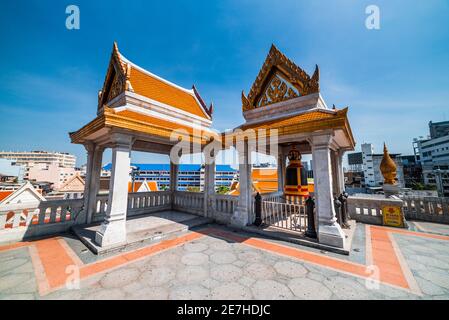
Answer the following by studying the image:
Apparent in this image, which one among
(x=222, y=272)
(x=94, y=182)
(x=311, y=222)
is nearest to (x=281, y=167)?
(x=311, y=222)

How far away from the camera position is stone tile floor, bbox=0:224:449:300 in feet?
9.31

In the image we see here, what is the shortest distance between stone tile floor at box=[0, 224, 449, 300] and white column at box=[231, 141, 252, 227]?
1.47m

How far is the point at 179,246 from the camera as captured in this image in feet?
16.0

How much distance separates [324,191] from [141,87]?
26.8ft

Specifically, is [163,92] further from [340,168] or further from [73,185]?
[73,185]

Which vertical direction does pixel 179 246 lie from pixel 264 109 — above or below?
below

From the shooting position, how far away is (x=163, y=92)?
340 inches

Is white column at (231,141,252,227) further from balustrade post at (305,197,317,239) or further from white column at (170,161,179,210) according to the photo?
white column at (170,161,179,210)

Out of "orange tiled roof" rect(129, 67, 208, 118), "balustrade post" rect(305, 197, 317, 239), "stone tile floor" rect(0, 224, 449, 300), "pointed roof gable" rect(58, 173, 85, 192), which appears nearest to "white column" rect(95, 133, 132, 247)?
"stone tile floor" rect(0, 224, 449, 300)

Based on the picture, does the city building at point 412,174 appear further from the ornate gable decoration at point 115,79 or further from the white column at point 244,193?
the ornate gable decoration at point 115,79
